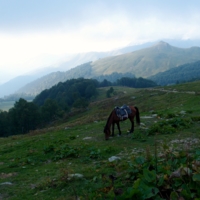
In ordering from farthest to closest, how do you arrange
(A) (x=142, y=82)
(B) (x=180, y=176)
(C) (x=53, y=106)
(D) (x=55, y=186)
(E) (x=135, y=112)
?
1. (A) (x=142, y=82)
2. (C) (x=53, y=106)
3. (E) (x=135, y=112)
4. (D) (x=55, y=186)
5. (B) (x=180, y=176)

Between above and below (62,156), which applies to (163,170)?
above

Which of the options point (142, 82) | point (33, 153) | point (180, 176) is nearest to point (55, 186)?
point (180, 176)

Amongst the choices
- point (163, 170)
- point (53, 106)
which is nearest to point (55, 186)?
point (163, 170)

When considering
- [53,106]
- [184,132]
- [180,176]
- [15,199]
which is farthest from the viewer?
[53,106]

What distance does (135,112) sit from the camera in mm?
15984

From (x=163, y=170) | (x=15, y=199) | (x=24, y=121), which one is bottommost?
(x=24, y=121)

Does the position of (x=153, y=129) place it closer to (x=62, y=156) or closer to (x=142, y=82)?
(x=62, y=156)

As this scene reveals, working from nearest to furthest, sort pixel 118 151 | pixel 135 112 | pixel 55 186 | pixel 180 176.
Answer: pixel 180 176
pixel 55 186
pixel 118 151
pixel 135 112

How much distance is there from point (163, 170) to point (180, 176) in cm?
55

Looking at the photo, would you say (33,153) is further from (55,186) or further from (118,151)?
(55,186)

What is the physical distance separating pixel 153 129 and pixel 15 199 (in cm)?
901

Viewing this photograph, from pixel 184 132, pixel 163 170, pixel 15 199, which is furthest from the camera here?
pixel 184 132

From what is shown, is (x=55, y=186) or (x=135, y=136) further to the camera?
(x=135, y=136)

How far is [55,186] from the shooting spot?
704cm
